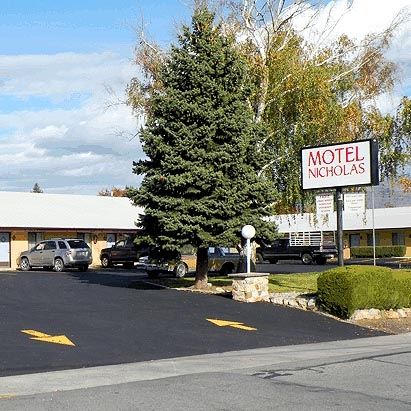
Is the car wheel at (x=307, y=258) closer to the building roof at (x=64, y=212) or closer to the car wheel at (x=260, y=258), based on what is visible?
the car wheel at (x=260, y=258)

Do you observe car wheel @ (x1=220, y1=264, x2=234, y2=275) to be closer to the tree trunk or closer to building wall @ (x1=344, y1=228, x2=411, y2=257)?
the tree trunk

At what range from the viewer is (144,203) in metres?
26.4

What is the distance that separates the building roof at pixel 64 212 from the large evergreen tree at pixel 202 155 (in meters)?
23.2

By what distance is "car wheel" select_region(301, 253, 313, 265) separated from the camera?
182 ft

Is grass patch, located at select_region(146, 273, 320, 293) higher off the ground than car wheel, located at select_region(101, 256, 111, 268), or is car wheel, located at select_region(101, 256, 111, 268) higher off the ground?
car wheel, located at select_region(101, 256, 111, 268)

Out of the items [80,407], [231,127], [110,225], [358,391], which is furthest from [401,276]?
[110,225]

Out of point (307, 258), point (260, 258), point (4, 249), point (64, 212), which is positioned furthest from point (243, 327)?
point (260, 258)

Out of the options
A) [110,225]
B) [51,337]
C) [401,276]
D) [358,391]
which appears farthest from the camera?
[110,225]

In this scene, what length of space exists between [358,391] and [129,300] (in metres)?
13.4

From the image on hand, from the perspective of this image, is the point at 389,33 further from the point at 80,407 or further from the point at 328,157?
the point at 80,407

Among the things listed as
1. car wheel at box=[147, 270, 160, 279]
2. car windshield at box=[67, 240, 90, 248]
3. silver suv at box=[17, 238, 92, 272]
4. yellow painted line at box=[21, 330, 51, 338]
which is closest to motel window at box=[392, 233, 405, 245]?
silver suv at box=[17, 238, 92, 272]

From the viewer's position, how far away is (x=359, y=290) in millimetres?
22031

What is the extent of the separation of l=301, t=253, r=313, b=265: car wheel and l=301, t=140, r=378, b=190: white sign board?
28.8 m

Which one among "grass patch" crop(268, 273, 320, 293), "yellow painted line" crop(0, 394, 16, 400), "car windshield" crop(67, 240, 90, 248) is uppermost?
"car windshield" crop(67, 240, 90, 248)
